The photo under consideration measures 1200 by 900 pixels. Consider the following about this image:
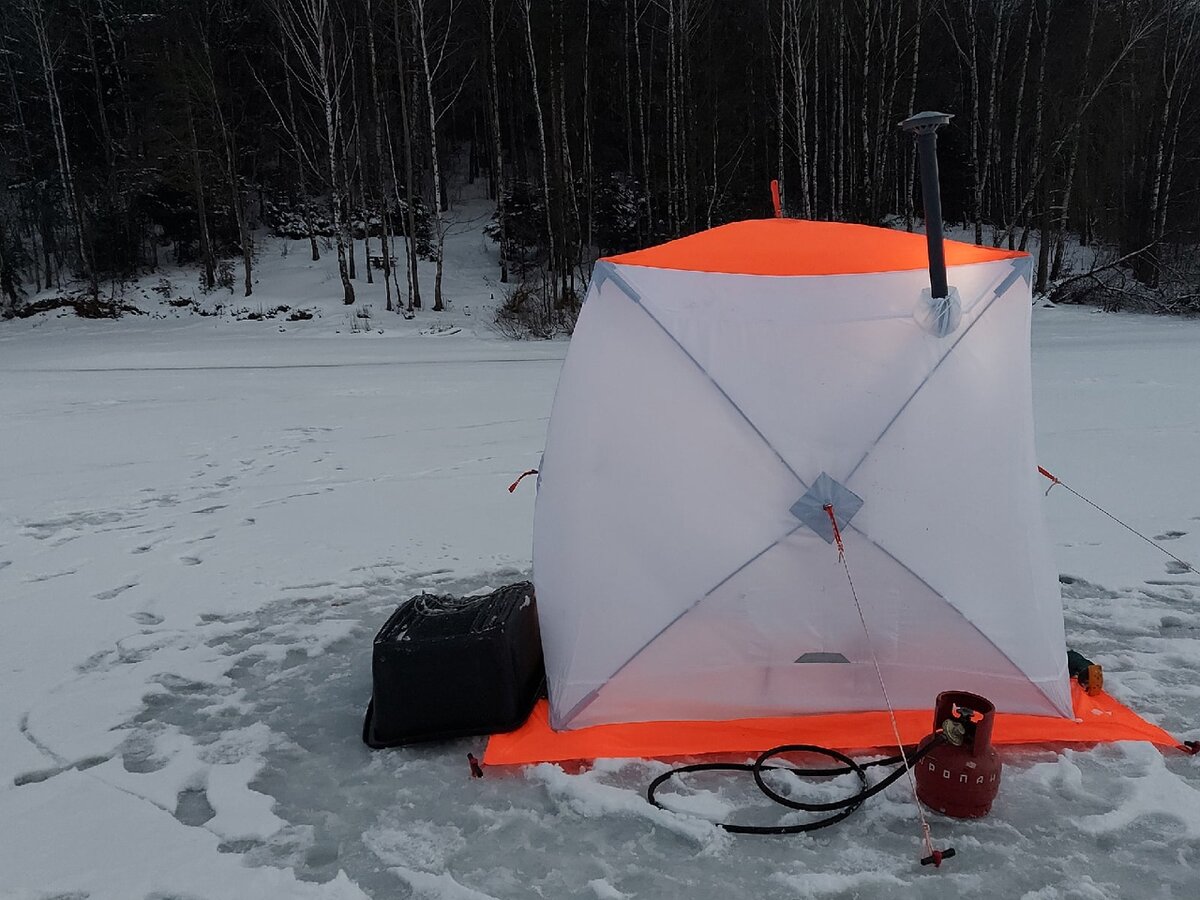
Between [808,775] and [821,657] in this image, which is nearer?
[808,775]

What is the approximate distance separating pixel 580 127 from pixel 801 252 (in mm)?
20396

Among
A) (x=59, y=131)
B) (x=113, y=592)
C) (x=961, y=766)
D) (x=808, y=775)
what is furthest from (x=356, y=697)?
(x=59, y=131)

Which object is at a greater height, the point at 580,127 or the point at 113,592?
the point at 580,127

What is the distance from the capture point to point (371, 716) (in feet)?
9.57

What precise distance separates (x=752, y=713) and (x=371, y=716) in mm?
1316

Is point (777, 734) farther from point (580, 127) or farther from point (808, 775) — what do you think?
point (580, 127)

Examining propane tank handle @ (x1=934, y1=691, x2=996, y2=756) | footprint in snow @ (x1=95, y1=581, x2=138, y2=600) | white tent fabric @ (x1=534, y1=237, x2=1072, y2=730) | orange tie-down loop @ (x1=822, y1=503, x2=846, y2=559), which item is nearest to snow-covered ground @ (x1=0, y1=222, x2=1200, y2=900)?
footprint in snow @ (x1=95, y1=581, x2=138, y2=600)

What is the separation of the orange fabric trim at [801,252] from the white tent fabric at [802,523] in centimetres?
7

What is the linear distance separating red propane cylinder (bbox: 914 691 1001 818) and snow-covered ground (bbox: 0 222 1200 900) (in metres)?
0.07

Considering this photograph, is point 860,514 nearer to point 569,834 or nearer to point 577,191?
point 569,834

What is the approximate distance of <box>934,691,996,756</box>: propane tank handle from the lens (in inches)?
88.8

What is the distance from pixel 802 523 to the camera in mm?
2674

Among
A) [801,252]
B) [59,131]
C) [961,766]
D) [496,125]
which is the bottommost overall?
[961,766]

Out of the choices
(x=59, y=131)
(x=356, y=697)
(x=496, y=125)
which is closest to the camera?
(x=356, y=697)
